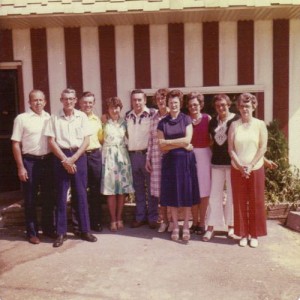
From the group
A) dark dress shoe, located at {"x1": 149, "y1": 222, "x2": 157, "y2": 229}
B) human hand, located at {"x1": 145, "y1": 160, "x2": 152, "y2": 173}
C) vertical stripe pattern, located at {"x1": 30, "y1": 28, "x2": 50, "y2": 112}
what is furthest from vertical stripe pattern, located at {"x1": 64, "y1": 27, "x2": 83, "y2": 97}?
dark dress shoe, located at {"x1": 149, "y1": 222, "x2": 157, "y2": 229}

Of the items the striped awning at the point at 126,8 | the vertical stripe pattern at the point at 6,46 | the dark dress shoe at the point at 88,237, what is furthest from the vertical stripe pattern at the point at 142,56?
the dark dress shoe at the point at 88,237

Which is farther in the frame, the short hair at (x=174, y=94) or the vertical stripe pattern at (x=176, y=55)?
the vertical stripe pattern at (x=176, y=55)

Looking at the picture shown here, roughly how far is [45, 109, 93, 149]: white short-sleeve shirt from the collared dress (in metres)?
0.38

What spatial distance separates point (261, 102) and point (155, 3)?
6.98ft

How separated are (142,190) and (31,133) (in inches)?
58.0

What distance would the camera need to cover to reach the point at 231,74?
6.37m

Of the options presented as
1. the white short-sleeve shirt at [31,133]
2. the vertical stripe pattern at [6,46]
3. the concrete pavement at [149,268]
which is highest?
the vertical stripe pattern at [6,46]

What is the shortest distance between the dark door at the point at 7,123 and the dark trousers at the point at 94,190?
2.24 metres

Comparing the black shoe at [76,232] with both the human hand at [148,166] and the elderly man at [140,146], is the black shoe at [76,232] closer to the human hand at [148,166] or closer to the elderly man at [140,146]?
the elderly man at [140,146]

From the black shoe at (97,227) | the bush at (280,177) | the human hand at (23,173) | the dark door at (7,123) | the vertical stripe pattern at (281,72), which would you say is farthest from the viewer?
the dark door at (7,123)

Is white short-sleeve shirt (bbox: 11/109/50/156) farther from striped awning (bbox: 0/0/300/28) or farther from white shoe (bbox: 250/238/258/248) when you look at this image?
white shoe (bbox: 250/238/258/248)

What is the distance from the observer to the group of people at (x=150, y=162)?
4707 millimetres

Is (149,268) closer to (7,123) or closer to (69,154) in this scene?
(69,154)

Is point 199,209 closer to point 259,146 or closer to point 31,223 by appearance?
point 259,146
